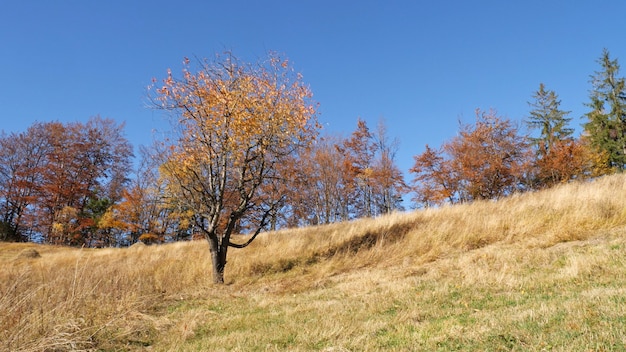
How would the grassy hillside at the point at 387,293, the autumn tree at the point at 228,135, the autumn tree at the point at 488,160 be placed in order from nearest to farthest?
the grassy hillside at the point at 387,293, the autumn tree at the point at 228,135, the autumn tree at the point at 488,160

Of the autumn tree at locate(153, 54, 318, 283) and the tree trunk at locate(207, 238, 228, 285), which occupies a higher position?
the autumn tree at locate(153, 54, 318, 283)

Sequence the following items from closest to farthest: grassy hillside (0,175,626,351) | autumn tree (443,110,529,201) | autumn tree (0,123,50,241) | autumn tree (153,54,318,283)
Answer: grassy hillside (0,175,626,351), autumn tree (153,54,318,283), autumn tree (443,110,529,201), autumn tree (0,123,50,241)

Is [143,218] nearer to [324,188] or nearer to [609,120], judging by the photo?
[324,188]

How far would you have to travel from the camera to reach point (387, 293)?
19.7ft

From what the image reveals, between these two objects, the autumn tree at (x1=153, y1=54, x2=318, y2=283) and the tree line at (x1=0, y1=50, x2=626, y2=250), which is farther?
the tree line at (x1=0, y1=50, x2=626, y2=250)

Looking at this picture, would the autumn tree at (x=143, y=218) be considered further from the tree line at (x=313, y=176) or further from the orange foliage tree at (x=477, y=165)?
the orange foliage tree at (x=477, y=165)

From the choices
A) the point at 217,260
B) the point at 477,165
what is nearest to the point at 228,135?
the point at 217,260

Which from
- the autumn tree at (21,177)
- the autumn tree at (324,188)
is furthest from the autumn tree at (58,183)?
the autumn tree at (324,188)

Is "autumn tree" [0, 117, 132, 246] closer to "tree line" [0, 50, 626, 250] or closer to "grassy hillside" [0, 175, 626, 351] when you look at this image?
"tree line" [0, 50, 626, 250]

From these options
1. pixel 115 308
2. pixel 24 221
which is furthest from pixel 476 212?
pixel 24 221

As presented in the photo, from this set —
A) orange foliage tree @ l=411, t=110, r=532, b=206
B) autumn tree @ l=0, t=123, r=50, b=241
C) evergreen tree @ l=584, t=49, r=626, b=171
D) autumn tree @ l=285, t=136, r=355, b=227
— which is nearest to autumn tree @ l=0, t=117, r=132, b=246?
autumn tree @ l=0, t=123, r=50, b=241

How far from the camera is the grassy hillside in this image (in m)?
3.58

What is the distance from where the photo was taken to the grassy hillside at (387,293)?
3578mm

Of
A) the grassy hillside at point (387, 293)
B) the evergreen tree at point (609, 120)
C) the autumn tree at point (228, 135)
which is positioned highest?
the evergreen tree at point (609, 120)
